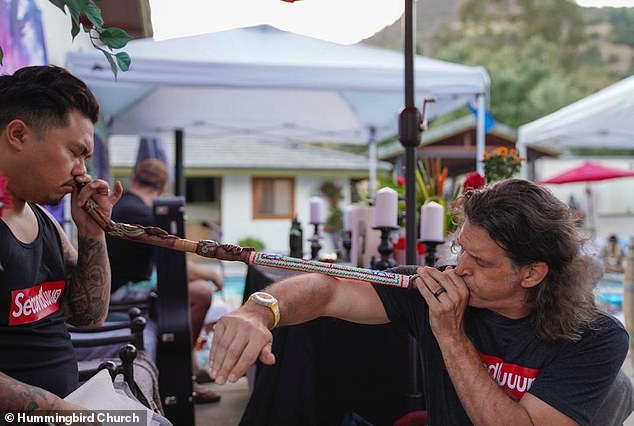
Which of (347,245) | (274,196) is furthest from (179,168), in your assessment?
(274,196)

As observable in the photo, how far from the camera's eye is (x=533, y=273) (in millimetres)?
1582

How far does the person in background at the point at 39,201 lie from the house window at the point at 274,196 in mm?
16397

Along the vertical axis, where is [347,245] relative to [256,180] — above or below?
below

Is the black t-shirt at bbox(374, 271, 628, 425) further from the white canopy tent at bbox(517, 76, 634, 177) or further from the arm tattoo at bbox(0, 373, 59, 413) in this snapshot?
the white canopy tent at bbox(517, 76, 634, 177)

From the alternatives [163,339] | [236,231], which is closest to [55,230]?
[163,339]

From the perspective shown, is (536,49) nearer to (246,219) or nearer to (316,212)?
(246,219)

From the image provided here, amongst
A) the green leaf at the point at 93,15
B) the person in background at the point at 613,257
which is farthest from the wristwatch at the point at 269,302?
the person in background at the point at 613,257

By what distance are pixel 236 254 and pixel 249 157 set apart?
16.8 m

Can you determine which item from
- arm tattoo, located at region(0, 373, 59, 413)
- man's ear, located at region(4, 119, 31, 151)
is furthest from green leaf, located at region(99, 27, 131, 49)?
arm tattoo, located at region(0, 373, 59, 413)

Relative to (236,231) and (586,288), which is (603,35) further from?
(586,288)

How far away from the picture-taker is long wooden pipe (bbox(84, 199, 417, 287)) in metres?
1.40

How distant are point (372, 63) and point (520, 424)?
4781mm

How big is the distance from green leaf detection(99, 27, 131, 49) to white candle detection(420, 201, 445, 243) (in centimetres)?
211

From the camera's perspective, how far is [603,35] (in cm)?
4909
